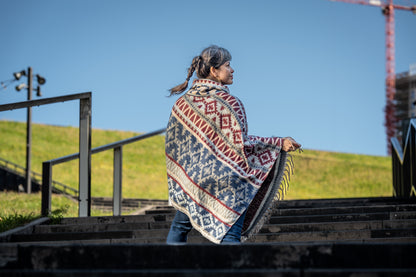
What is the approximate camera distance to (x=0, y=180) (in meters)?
22.9

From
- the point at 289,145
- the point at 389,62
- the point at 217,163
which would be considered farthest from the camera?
the point at 389,62

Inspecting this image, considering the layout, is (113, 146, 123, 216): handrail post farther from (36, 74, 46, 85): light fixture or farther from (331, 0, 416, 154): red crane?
(331, 0, 416, 154): red crane

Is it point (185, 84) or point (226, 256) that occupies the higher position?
point (185, 84)

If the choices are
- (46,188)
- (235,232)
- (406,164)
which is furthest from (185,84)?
(406,164)

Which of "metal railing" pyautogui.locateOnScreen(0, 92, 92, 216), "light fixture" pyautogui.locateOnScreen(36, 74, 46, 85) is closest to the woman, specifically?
"metal railing" pyautogui.locateOnScreen(0, 92, 92, 216)

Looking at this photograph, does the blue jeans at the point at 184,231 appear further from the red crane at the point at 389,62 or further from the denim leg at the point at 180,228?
the red crane at the point at 389,62

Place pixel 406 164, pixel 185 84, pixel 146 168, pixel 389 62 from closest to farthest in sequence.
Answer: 1. pixel 185 84
2. pixel 406 164
3. pixel 146 168
4. pixel 389 62

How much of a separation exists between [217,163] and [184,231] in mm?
482

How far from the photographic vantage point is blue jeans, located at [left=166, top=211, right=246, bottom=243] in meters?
3.44

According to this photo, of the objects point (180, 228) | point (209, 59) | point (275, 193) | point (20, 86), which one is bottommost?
point (180, 228)

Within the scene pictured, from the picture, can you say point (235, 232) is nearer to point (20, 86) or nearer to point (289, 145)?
point (289, 145)

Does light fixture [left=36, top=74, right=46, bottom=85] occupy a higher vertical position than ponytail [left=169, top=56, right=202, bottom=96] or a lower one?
higher

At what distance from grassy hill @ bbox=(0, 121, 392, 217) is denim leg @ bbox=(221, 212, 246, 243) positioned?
2135 cm

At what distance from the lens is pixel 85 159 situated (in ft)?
20.9
